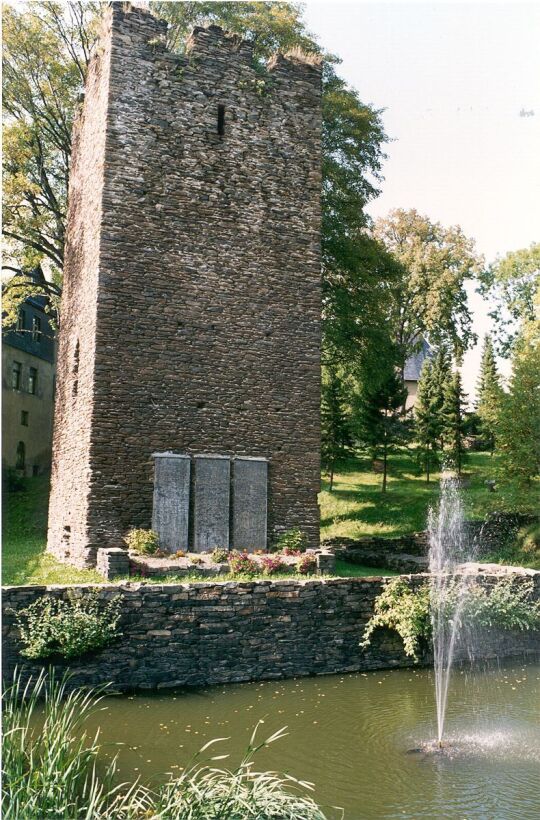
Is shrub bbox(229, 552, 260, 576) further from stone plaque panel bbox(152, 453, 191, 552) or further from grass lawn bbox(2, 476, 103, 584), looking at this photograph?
grass lawn bbox(2, 476, 103, 584)

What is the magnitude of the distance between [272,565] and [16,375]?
A: 19543 mm

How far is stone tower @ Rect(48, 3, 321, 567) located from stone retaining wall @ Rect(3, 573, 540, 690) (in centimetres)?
356

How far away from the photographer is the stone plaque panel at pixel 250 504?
15734 millimetres

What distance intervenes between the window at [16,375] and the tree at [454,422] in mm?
17774

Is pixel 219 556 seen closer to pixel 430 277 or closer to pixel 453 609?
pixel 453 609

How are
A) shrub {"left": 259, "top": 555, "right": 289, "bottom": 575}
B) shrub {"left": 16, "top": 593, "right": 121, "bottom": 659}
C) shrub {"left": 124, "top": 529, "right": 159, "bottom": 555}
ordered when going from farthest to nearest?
shrub {"left": 124, "top": 529, "right": 159, "bottom": 555}
shrub {"left": 259, "top": 555, "right": 289, "bottom": 575}
shrub {"left": 16, "top": 593, "right": 121, "bottom": 659}

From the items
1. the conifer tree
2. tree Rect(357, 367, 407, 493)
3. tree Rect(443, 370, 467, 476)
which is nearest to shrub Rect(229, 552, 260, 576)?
tree Rect(357, 367, 407, 493)

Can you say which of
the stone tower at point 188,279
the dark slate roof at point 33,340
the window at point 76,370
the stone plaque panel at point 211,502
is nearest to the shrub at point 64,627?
the stone tower at point 188,279

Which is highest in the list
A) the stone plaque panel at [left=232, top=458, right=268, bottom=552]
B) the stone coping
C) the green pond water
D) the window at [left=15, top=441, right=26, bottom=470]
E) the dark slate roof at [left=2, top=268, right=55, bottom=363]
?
the dark slate roof at [left=2, top=268, right=55, bottom=363]

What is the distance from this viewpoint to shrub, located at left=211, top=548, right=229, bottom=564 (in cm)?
1438

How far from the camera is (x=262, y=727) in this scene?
9.59m

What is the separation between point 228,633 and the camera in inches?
464

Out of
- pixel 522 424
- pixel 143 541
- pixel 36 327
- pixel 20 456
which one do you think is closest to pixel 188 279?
pixel 143 541

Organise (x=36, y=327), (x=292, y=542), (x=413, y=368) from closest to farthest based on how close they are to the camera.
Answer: (x=292, y=542), (x=36, y=327), (x=413, y=368)
